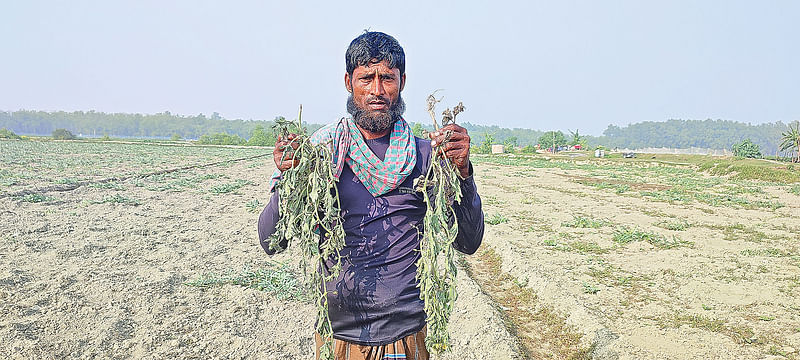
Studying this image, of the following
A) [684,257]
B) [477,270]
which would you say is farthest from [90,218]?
[684,257]

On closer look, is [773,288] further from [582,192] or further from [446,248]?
[582,192]

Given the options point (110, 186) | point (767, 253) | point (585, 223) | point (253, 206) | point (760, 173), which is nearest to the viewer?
point (767, 253)

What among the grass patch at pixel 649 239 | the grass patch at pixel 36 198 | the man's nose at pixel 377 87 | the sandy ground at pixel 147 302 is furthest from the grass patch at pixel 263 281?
the grass patch at pixel 36 198

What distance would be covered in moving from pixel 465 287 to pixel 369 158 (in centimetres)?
513

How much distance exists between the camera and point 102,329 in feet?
16.4

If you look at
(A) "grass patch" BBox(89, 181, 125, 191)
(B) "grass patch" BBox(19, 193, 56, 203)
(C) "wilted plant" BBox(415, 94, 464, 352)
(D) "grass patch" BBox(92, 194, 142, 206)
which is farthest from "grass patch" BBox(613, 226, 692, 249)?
(A) "grass patch" BBox(89, 181, 125, 191)

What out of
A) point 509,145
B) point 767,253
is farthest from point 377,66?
point 509,145

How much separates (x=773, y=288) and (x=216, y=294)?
7.77 metres

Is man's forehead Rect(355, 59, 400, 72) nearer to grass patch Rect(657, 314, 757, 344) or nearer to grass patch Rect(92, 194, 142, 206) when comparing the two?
grass patch Rect(657, 314, 757, 344)

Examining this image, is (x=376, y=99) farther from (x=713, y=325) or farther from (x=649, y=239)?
(x=649, y=239)

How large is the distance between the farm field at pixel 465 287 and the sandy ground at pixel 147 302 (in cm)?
2

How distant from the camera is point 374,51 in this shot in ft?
6.50

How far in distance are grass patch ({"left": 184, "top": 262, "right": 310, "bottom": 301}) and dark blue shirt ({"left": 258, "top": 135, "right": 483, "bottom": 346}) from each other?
4118mm

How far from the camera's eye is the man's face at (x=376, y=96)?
1.99m
